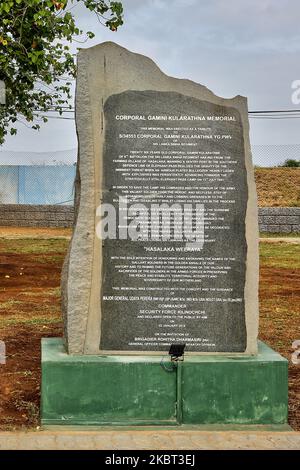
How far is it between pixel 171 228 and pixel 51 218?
20.5 meters

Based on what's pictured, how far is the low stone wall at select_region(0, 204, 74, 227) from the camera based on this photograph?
86.0 feet

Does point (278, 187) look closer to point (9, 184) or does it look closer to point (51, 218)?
point (51, 218)

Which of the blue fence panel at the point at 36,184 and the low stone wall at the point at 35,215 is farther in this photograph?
the blue fence panel at the point at 36,184

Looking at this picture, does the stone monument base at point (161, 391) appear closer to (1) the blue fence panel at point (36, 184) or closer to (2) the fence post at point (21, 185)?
(1) the blue fence panel at point (36, 184)

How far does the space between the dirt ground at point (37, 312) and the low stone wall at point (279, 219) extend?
4.76 metres

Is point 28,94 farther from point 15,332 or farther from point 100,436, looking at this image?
point 100,436

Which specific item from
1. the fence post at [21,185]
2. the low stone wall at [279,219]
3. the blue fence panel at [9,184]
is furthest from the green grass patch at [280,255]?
the blue fence panel at [9,184]

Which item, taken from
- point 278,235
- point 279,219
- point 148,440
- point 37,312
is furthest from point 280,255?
point 148,440

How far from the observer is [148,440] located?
17.9 feet

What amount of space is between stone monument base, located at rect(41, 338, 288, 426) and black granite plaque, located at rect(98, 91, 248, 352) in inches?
8.8

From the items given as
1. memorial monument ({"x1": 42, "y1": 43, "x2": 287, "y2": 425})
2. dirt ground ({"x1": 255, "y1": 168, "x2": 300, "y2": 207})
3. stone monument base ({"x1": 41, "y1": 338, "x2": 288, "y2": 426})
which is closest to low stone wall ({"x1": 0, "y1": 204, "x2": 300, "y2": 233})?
dirt ground ({"x1": 255, "y1": 168, "x2": 300, "y2": 207})

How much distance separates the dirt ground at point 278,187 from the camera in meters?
29.0

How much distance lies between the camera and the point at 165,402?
230 inches

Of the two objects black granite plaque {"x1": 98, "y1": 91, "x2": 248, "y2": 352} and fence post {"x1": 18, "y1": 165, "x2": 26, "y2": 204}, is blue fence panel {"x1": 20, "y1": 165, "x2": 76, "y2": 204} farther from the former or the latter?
black granite plaque {"x1": 98, "y1": 91, "x2": 248, "y2": 352}
